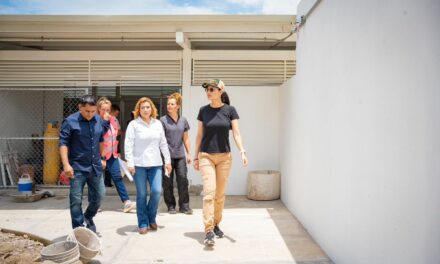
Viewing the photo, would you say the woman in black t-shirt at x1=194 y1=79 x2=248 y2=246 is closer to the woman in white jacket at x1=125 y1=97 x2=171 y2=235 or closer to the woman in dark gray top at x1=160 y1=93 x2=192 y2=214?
the woman in white jacket at x1=125 y1=97 x2=171 y2=235

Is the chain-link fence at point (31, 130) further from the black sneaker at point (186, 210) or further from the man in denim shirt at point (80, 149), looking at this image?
the man in denim shirt at point (80, 149)

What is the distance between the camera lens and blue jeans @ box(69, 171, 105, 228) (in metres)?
4.34

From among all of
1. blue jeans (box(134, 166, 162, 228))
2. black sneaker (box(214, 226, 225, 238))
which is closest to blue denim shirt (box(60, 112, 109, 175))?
blue jeans (box(134, 166, 162, 228))

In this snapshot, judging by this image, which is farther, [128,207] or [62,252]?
[128,207]

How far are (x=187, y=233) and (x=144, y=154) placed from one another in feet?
3.76

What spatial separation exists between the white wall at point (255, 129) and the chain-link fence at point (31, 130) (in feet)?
10.8

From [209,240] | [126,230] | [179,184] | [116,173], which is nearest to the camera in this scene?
[209,240]

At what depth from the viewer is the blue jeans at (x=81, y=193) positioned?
14.3 feet

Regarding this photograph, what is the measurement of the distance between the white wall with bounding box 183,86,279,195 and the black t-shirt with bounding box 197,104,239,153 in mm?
3100

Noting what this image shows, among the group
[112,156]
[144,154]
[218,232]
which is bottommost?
[218,232]

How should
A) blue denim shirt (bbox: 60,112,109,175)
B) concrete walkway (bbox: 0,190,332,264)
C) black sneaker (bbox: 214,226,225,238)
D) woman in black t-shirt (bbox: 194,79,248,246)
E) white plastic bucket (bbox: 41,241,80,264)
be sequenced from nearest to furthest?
white plastic bucket (bbox: 41,241,80,264) → concrete walkway (bbox: 0,190,332,264) → blue denim shirt (bbox: 60,112,109,175) → woman in black t-shirt (bbox: 194,79,248,246) → black sneaker (bbox: 214,226,225,238)

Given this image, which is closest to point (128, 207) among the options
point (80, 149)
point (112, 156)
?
point (112, 156)

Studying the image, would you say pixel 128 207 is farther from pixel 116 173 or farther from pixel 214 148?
pixel 214 148

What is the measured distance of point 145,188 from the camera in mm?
4922
